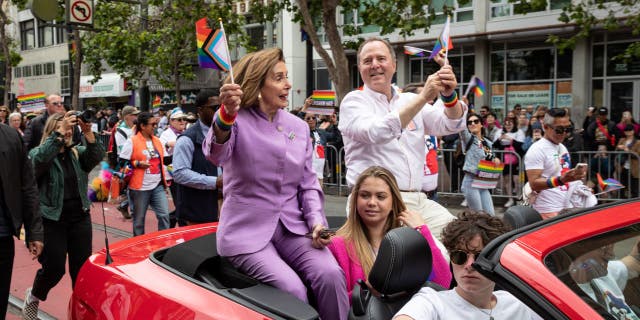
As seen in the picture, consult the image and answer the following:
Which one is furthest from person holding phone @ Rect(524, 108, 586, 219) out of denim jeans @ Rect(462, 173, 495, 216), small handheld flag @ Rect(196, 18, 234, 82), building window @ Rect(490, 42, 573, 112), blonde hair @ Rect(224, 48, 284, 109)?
building window @ Rect(490, 42, 573, 112)

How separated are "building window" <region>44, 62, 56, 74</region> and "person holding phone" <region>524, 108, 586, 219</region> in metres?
45.4

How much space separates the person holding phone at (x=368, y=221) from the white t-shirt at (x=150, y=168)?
15.3ft

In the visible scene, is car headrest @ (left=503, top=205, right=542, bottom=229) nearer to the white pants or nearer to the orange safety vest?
the white pants

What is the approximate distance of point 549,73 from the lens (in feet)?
63.9

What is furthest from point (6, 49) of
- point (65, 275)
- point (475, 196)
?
point (475, 196)

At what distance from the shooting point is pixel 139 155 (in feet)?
24.3

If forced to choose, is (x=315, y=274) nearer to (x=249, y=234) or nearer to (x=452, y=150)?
(x=249, y=234)

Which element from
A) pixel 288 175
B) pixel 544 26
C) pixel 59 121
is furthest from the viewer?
pixel 544 26

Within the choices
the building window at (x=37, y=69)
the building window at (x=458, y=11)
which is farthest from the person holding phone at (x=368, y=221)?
the building window at (x=37, y=69)

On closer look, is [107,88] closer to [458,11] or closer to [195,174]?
[458,11]

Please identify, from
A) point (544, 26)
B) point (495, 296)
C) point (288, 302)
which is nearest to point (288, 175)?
point (288, 302)

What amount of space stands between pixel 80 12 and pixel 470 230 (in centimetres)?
1159

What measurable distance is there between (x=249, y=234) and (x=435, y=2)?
19545 millimetres

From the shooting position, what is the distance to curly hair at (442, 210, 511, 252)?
7.21 feet
